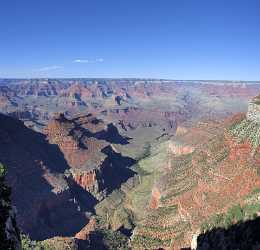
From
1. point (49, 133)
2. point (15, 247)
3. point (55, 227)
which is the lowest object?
point (55, 227)

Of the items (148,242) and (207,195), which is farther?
(207,195)

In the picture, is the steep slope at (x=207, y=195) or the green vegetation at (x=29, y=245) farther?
the steep slope at (x=207, y=195)

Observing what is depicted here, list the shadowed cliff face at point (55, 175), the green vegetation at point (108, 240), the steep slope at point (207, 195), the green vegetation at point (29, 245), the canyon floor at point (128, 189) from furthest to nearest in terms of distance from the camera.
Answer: the shadowed cliff face at point (55, 175), the green vegetation at point (108, 240), the canyon floor at point (128, 189), the steep slope at point (207, 195), the green vegetation at point (29, 245)

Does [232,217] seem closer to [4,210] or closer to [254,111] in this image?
[254,111]

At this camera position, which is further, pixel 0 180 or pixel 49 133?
pixel 49 133

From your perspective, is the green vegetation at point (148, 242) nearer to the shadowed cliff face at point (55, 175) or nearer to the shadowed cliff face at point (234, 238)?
the shadowed cliff face at point (234, 238)

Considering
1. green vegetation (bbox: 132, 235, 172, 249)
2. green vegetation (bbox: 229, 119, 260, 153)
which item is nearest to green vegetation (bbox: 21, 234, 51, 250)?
green vegetation (bbox: 132, 235, 172, 249)

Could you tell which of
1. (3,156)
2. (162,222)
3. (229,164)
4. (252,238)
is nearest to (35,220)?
(3,156)

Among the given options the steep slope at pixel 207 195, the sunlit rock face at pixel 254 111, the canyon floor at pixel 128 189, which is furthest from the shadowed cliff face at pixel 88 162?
the sunlit rock face at pixel 254 111

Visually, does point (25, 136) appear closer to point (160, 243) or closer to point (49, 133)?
point (49, 133)

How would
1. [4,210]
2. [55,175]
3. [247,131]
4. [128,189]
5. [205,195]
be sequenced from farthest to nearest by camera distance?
[128,189] < [55,175] < [247,131] < [205,195] < [4,210]

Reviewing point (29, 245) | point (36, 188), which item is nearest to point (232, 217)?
point (29, 245)
